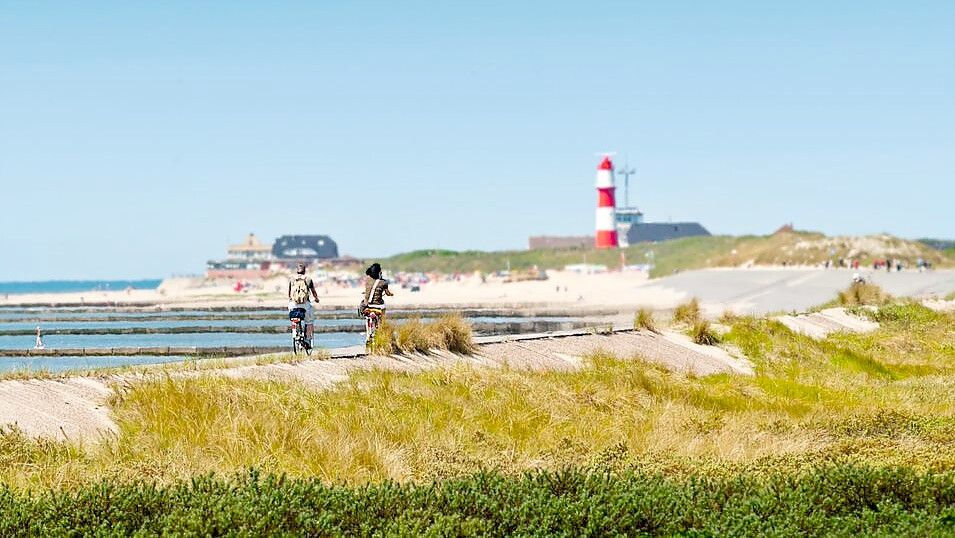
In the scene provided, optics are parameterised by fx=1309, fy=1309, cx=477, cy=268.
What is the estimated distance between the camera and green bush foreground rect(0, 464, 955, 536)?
9.66m

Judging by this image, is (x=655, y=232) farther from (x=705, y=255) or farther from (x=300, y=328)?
(x=300, y=328)

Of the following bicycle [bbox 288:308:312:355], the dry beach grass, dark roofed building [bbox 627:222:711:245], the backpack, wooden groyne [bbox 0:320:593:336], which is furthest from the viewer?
dark roofed building [bbox 627:222:711:245]

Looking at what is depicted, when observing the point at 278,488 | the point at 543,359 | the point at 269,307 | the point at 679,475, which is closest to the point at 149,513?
the point at 278,488

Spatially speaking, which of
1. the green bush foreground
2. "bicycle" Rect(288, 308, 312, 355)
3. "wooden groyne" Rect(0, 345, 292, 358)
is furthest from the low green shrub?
the green bush foreground

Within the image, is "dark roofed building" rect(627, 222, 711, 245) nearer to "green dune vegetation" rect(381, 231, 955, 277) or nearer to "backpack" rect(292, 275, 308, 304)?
"green dune vegetation" rect(381, 231, 955, 277)

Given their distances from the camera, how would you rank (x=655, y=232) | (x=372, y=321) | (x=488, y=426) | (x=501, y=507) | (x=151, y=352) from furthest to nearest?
(x=655, y=232), (x=151, y=352), (x=372, y=321), (x=488, y=426), (x=501, y=507)

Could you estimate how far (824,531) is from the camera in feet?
32.7

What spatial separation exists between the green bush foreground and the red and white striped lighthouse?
388 feet

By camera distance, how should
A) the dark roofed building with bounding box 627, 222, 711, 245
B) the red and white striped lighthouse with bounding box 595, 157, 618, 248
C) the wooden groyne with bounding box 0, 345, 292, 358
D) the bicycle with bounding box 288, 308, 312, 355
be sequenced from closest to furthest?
the bicycle with bounding box 288, 308, 312, 355 → the wooden groyne with bounding box 0, 345, 292, 358 → the red and white striped lighthouse with bounding box 595, 157, 618, 248 → the dark roofed building with bounding box 627, 222, 711, 245

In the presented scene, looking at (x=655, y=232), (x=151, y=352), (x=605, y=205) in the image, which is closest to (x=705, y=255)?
(x=605, y=205)

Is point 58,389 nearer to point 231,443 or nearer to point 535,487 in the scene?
point 231,443

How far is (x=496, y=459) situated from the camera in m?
13.0

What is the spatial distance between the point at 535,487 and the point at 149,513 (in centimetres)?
317

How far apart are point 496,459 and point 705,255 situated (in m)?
119
